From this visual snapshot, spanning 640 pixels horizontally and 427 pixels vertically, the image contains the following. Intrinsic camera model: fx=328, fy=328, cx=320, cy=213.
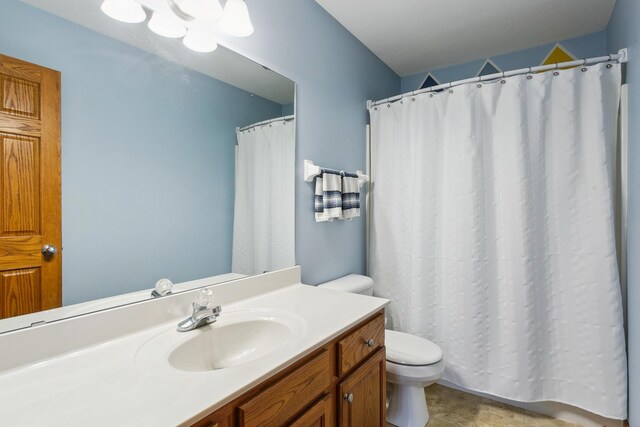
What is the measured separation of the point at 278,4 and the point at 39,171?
1.35 meters

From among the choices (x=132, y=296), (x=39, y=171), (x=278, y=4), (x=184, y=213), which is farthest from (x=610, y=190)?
(x=39, y=171)

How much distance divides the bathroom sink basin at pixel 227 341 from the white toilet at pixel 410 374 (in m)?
0.77

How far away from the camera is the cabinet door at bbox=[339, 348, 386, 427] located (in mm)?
1152

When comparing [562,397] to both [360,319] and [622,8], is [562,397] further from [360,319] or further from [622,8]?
[622,8]

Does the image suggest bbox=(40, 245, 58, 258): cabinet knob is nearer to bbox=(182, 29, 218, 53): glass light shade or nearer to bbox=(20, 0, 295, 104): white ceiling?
bbox=(20, 0, 295, 104): white ceiling

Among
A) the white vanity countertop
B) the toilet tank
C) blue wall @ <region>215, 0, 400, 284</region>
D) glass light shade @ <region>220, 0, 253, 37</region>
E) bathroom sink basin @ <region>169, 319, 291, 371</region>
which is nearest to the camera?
the white vanity countertop

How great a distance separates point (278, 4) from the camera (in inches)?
65.7

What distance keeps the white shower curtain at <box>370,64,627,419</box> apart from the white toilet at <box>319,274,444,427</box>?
0.41 meters

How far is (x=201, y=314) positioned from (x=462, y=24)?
2290mm

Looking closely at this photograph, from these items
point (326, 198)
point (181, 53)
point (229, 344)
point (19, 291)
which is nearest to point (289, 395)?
point (229, 344)

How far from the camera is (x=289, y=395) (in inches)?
35.7

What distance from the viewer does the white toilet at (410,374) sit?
168 cm

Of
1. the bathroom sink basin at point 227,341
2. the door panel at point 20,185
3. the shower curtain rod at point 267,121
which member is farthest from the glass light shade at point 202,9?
the bathroom sink basin at point 227,341

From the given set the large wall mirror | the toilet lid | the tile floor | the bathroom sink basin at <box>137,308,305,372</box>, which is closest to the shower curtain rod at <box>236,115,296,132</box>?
the large wall mirror
